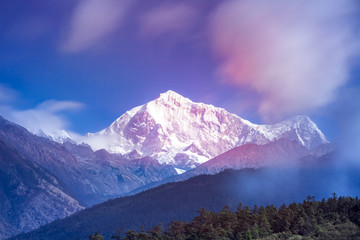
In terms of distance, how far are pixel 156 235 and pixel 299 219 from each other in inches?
2398

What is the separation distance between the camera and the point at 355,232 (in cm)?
12750

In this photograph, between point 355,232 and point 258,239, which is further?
point 258,239

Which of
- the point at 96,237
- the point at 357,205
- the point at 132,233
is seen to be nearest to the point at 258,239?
the point at 357,205

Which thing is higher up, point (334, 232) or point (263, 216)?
point (263, 216)

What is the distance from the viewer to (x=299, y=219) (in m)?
155

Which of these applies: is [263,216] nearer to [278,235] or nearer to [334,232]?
[278,235]

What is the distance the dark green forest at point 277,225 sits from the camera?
143 metres

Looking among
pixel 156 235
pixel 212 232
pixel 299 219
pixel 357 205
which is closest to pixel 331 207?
pixel 357 205

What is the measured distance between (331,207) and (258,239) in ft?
153

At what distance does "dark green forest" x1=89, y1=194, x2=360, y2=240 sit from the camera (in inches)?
5640

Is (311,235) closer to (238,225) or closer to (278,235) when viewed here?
(278,235)

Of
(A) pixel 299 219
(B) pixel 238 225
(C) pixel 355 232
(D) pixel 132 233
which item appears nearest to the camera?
(C) pixel 355 232

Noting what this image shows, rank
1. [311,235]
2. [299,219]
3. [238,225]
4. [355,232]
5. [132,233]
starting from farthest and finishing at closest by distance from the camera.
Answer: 1. [132,233]
2. [238,225]
3. [299,219]
4. [311,235]
5. [355,232]

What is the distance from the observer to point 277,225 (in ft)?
532
